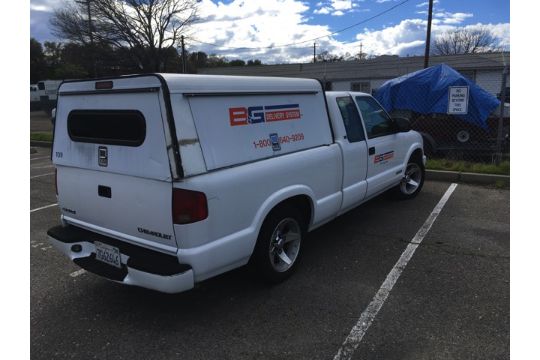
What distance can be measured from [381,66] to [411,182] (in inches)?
1163

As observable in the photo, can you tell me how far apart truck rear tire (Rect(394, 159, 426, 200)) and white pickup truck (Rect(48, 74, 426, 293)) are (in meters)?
2.45

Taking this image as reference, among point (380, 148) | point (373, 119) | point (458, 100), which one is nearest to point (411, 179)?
point (380, 148)

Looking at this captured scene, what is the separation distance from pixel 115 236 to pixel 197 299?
3.06 ft

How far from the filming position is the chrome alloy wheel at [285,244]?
3.58m

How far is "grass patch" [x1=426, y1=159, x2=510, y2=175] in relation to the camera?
24.7 feet

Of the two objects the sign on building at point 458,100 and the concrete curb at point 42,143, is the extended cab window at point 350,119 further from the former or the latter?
the concrete curb at point 42,143

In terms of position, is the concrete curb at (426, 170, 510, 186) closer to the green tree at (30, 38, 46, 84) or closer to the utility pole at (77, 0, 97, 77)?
the utility pole at (77, 0, 97, 77)

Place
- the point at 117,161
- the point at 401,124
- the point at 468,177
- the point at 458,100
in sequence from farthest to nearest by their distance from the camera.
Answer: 1. the point at 458,100
2. the point at 468,177
3. the point at 401,124
4. the point at 117,161

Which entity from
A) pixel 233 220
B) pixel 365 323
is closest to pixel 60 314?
pixel 233 220

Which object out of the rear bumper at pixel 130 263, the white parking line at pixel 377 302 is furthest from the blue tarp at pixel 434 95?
the rear bumper at pixel 130 263

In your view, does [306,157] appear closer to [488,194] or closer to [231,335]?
[231,335]

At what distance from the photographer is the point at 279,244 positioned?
143 inches

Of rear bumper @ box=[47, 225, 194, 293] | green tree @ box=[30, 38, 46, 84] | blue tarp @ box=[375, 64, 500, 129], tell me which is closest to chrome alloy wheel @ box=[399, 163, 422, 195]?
blue tarp @ box=[375, 64, 500, 129]

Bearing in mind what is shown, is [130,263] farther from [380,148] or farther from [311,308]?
[380,148]
